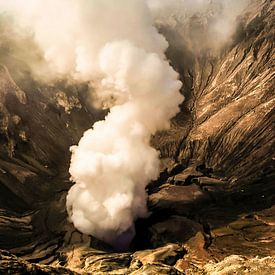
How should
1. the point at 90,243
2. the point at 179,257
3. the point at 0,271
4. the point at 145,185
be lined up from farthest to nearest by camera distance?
the point at 145,185 → the point at 90,243 → the point at 179,257 → the point at 0,271

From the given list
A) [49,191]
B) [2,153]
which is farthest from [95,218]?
[2,153]

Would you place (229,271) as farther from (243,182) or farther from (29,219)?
(243,182)

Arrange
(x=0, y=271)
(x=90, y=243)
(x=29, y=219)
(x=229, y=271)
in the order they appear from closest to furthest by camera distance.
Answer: (x=0, y=271), (x=229, y=271), (x=90, y=243), (x=29, y=219)

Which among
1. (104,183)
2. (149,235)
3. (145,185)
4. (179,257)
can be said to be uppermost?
(145,185)

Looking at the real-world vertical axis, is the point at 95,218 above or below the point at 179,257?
above

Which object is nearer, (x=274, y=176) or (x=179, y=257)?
(x=179, y=257)

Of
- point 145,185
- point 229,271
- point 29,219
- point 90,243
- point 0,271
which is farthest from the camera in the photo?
point 145,185

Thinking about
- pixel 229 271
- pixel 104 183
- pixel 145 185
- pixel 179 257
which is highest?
pixel 145 185

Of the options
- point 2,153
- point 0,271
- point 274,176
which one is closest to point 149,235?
point 274,176

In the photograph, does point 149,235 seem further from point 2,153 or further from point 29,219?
point 2,153
